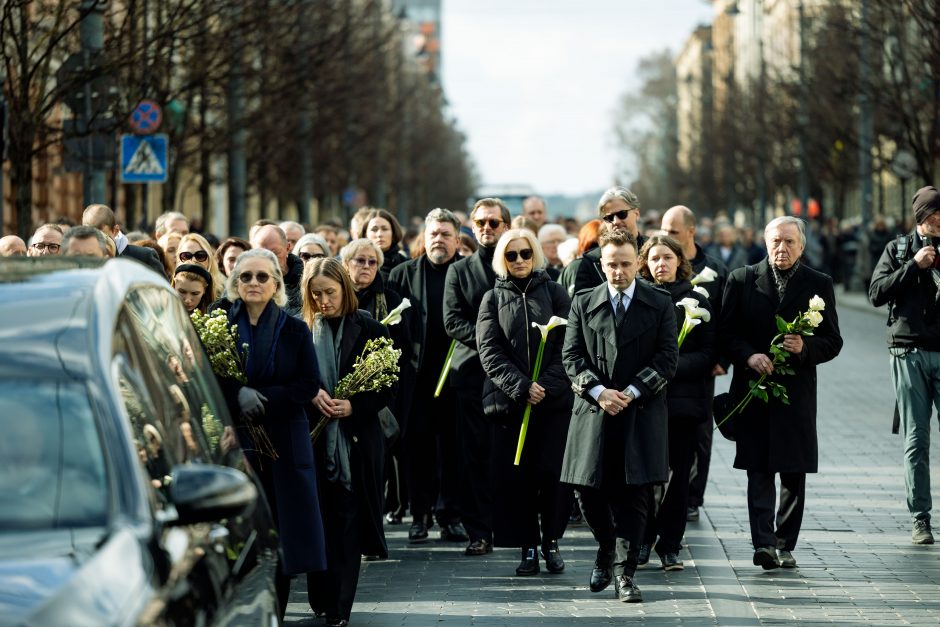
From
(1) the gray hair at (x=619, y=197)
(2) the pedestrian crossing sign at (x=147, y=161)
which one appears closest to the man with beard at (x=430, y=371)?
(1) the gray hair at (x=619, y=197)

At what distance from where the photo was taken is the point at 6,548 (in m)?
3.97

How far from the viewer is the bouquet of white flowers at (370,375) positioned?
8.80 meters

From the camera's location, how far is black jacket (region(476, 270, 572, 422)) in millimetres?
10219

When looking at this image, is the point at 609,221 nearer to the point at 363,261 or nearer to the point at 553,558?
the point at 363,261

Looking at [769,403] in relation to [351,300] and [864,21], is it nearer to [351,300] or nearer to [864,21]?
[351,300]

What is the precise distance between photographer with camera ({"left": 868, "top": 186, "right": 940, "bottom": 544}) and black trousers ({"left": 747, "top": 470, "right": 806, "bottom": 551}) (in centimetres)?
97

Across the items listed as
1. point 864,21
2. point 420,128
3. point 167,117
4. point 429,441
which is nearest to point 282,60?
point 167,117

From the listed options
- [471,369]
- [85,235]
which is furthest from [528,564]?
[85,235]

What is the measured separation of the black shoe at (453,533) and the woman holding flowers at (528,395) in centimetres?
124

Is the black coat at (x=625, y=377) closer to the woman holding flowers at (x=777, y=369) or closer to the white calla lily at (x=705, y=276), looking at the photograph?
the woman holding flowers at (x=777, y=369)

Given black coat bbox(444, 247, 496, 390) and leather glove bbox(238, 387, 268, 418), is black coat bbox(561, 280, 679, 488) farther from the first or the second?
leather glove bbox(238, 387, 268, 418)

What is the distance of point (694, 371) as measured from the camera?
10.1 meters

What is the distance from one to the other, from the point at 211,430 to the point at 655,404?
4.13 metres

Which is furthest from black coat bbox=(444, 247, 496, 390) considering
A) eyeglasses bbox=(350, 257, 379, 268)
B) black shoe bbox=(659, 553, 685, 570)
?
black shoe bbox=(659, 553, 685, 570)
